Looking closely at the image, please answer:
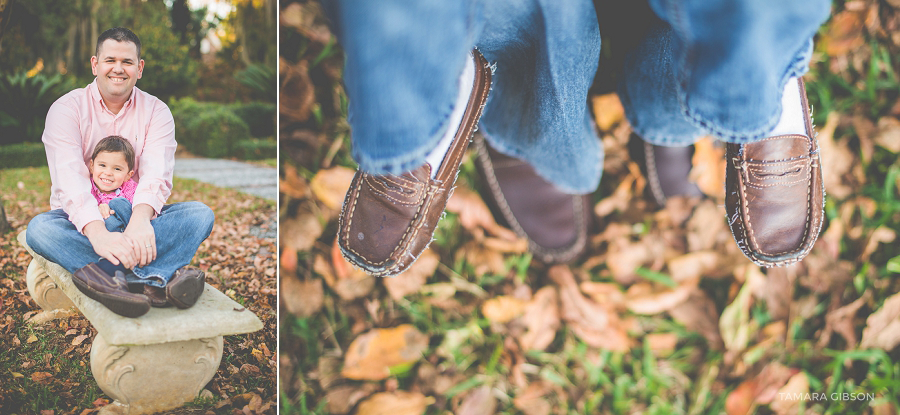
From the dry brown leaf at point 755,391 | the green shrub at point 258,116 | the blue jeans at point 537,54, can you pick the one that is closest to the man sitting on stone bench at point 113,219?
the green shrub at point 258,116

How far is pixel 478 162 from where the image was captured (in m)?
1.09

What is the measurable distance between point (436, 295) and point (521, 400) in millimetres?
294

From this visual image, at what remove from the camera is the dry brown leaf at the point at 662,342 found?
1.08 meters

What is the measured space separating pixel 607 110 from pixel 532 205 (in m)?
0.29

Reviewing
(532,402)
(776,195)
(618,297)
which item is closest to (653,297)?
(618,297)

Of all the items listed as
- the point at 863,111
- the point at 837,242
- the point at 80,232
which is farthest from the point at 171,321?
the point at 863,111

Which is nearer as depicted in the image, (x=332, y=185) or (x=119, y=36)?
(x=119, y=36)

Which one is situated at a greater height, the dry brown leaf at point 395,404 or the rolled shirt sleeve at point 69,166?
the rolled shirt sleeve at point 69,166

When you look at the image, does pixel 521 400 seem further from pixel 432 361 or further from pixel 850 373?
pixel 850 373

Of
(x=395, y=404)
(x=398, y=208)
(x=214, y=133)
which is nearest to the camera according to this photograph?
(x=398, y=208)

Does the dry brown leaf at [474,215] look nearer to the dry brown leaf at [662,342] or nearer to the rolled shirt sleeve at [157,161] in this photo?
the dry brown leaf at [662,342]

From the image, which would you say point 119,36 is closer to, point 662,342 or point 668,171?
point 668,171

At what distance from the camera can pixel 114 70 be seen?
2.03ft

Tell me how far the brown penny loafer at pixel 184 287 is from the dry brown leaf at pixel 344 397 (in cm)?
48
